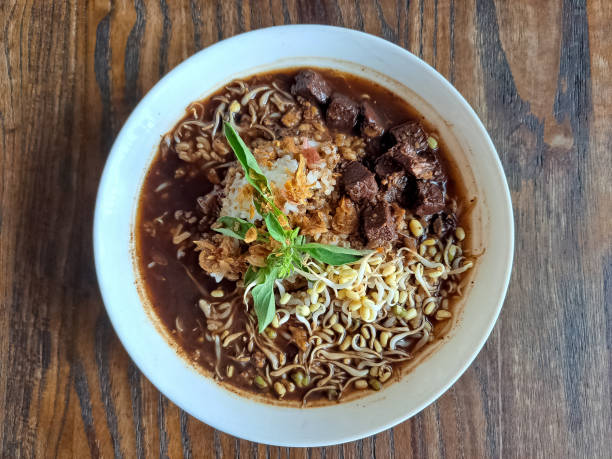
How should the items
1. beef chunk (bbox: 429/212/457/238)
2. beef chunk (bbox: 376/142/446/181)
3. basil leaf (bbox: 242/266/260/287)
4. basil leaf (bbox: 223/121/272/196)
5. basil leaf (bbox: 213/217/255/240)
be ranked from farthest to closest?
beef chunk (bbox: 429/212/457/238), beef chunk (bbox: 376/142/446/181), basil leaf (bbox: 242/266/260/287), basil leaf (bbox: 213/217/255/240), basil leaf (bbox: 223/121/272/196)

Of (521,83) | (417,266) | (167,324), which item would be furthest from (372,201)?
(167,324)

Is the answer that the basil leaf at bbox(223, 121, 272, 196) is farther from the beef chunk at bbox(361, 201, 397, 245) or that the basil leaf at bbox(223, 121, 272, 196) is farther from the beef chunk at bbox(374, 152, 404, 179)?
the beef chunk at bbox(374, 152, 404, 179)

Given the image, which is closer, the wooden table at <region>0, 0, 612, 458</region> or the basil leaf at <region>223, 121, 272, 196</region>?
the basil leaf at <region>223, 121, 272, 196</region>

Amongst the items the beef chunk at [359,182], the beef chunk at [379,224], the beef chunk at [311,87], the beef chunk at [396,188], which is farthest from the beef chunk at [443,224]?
the beef chunk at [311,87]

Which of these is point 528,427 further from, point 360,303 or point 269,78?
point 269,78

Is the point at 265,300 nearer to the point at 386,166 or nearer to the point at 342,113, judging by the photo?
the point at 386,166

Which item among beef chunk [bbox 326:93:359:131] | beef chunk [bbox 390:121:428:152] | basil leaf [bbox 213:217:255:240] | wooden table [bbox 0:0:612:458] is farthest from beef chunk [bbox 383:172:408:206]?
basil leaf [bbox 213:217:255:240]
